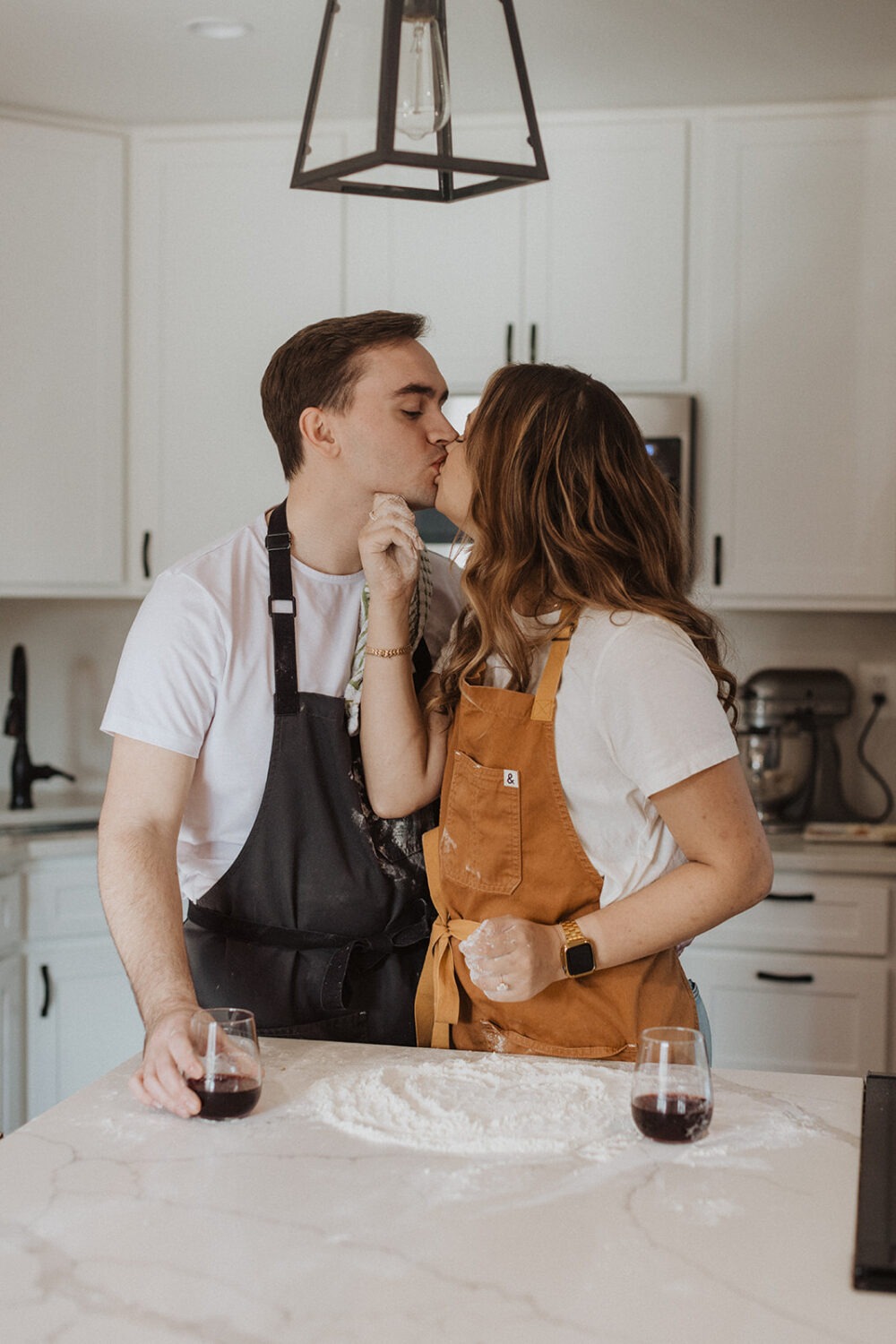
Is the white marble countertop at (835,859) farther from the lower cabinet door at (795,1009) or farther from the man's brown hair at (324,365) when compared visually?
the man's brown hair at (324,365)

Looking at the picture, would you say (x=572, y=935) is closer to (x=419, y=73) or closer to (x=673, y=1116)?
(x=673, y=1116)

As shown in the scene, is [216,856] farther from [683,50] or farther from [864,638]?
[864,638]

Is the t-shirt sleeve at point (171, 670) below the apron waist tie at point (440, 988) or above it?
above

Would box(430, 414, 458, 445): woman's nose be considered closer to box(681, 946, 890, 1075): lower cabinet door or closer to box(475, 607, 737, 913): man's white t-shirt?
box(475, 607, 737, 913): man's white t-shirt

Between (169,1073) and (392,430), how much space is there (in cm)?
93

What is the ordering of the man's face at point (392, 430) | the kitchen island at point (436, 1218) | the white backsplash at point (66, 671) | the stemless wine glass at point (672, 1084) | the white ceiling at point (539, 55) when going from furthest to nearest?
1. the white backsplash at point (66, 671)
2. the white ceiling at point (539, 55)
3. the man's face at point (392, 430)
4. the stemless wine glass at point (672, 1084)
5. the kitchen island at point (436, 1218)

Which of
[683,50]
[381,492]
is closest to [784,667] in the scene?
[683,50]

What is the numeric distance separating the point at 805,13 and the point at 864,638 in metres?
1.53

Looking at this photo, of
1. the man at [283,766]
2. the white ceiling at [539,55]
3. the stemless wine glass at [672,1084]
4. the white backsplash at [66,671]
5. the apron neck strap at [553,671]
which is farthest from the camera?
the white backsplash at [66,671]

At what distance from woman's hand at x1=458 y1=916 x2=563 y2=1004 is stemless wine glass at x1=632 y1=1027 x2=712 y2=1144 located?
0.27 metres

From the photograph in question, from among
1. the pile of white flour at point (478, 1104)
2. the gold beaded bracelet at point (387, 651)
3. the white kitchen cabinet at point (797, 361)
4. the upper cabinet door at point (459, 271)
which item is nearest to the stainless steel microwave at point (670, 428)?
the white kitchen cabinet at point (797, 361)

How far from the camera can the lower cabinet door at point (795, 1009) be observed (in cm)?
296

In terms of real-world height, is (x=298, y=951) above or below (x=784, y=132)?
below

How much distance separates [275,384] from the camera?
6.32 ft
